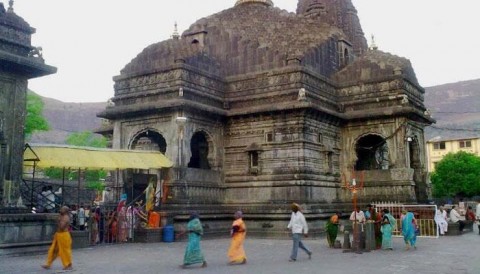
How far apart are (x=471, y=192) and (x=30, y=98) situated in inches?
1728

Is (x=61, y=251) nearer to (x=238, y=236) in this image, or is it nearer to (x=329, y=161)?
(x=238, y=236)

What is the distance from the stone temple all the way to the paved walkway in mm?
4577

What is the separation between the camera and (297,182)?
864 inches

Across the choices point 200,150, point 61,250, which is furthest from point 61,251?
point 200,150

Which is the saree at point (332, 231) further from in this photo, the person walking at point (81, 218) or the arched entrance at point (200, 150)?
the person walking at point (81, 218)

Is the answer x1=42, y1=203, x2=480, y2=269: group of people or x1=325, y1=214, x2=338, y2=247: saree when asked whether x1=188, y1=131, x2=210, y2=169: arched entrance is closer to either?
x1=325, y1=214, x2=338, y2=247: saree

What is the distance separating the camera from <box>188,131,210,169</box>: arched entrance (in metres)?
25.4

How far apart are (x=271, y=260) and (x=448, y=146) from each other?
59488mm

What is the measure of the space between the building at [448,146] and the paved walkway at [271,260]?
50.3 meters

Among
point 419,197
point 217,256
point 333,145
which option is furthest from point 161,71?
point 419,197

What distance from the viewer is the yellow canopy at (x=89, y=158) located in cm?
1773

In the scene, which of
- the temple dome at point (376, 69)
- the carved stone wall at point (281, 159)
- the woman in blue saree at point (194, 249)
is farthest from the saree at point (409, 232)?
the temple dome at point (376, 69)

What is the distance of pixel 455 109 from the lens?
334ft

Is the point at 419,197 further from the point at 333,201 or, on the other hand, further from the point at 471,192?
the point at 471,192
